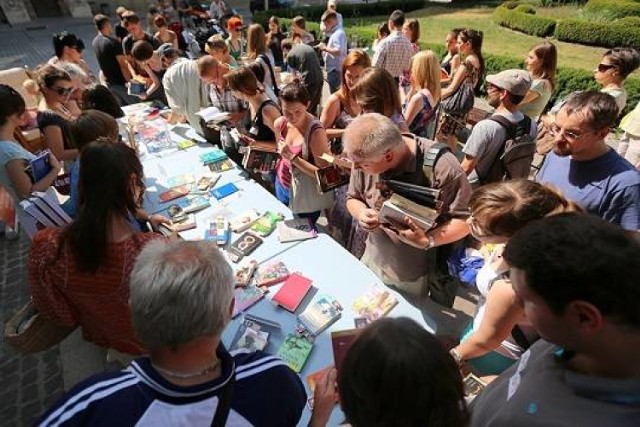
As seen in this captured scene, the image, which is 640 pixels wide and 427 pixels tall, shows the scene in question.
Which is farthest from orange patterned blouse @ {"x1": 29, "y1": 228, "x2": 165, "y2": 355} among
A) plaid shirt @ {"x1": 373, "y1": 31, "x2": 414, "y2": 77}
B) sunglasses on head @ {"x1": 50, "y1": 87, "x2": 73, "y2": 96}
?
plaid shirt @ {"x1": 373, "y1": 31, "x2": 414, "y2": 77}

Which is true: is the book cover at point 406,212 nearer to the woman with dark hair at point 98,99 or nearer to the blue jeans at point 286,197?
the blue jeans at point 286,197

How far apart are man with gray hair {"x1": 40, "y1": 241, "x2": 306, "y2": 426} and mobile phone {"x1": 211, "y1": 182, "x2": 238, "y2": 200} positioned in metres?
2.39

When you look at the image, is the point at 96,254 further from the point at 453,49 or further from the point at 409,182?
the point at 453,49

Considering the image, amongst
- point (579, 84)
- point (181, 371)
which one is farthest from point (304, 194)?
point (579, 84)

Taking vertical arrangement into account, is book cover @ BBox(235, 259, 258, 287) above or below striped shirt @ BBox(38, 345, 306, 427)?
below

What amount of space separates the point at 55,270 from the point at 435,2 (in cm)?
2949

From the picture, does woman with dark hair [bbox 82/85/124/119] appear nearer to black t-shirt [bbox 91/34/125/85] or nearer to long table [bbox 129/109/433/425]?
long table [bbox 129/109/433/425]

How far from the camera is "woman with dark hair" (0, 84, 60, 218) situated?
2996mm

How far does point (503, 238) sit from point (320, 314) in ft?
3.95

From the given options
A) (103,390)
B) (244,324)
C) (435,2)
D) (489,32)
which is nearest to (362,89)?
(244,324)

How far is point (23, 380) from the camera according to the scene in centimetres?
316

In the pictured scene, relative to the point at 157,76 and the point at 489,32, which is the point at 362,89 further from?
the point at 489,32

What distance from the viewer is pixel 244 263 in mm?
2936

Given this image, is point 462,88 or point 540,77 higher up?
point 540,77
